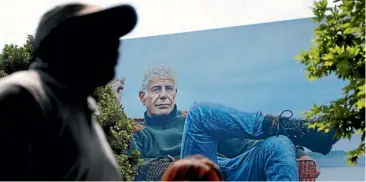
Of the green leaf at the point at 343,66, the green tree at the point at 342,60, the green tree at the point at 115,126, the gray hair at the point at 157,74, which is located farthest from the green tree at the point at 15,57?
the gray hair at the point at 157,74

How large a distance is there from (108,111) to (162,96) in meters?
21.7

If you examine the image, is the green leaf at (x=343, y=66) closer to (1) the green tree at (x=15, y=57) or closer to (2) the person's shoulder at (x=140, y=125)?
(1) the green tree at (x=15, y=57)

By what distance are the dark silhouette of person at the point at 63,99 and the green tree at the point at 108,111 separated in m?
14.2

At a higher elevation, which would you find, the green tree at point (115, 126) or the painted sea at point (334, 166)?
the green tree at point (115, 126)

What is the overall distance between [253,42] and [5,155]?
3680cm

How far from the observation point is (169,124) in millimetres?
38406

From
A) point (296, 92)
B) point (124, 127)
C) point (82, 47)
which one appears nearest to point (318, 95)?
point (296, 92)

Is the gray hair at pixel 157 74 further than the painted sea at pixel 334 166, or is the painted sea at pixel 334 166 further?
the gray hair at pixel 157 74

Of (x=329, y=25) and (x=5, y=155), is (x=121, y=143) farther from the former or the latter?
(x=5, y=155)

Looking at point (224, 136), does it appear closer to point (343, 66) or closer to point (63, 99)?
point (343, 66)

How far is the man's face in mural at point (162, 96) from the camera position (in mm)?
38250

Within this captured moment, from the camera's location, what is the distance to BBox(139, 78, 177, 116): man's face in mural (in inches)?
1506

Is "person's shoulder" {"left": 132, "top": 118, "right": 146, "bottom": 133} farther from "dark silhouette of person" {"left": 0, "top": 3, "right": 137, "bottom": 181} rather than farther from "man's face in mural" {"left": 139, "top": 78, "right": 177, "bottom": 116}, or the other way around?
"dark silhouette of person" {"left": 0, "top": 3, "right": 137, "bottom": 181}

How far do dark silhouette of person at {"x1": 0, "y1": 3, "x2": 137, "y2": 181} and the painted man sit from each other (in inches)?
1167
